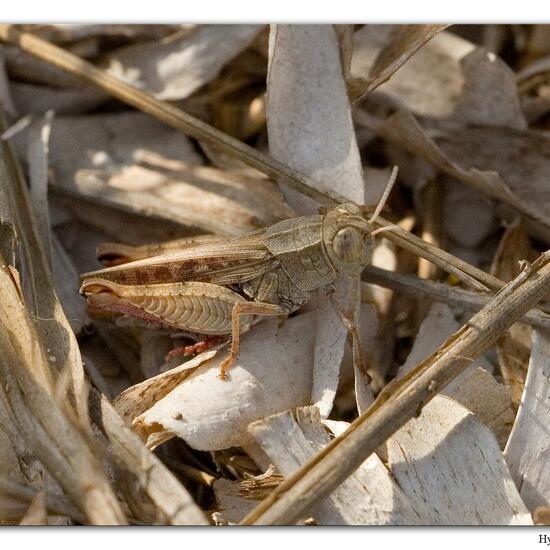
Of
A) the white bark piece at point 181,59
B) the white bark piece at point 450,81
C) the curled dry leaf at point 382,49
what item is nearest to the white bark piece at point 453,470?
the curled dry leaf at point 382,49

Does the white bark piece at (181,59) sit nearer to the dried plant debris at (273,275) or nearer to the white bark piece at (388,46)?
the dried plant debris at (273,275)

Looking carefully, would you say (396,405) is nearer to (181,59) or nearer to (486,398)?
(486,398)

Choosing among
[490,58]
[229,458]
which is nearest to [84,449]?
[229,458]

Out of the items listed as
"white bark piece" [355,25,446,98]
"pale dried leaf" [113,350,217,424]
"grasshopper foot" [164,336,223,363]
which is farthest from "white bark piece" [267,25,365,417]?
"pale dried leaf" [113,350,217,424]

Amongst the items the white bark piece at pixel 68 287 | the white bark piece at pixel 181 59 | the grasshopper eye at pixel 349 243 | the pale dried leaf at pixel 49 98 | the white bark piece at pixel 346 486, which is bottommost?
the white bark piece at pixel 346 486

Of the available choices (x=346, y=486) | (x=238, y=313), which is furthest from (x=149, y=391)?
(x=346, y=486)
